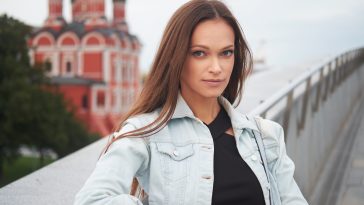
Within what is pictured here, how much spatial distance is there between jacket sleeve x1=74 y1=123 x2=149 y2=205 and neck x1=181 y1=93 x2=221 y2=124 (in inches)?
11.1

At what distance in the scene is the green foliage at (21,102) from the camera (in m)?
25.2

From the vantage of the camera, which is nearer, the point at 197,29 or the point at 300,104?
the point at 197,29

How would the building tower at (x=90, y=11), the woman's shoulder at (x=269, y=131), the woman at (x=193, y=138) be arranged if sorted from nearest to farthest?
the woman at (x=193, y=138), the woman's shoulder at (x=269, y=131), the building tower at (x=90, y=11)

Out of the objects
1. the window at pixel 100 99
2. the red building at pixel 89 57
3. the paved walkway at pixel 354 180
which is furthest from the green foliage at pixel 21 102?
the paved walkway at pixel 354 180

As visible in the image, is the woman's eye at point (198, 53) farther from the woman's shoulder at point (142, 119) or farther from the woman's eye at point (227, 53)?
the woman's shoulder at point (142, 119)

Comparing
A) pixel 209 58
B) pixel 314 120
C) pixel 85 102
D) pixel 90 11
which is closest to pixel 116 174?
pixel 209 58

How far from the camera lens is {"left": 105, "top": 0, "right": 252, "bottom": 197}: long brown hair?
5.14 feet

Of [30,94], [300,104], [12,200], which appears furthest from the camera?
[30,94]

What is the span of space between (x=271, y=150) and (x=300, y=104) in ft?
9.27

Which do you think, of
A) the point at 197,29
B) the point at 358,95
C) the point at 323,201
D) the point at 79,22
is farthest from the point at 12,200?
the point at 79,22

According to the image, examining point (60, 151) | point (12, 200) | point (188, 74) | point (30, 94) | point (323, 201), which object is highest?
point (188, 74)

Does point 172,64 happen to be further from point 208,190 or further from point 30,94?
point 30,94

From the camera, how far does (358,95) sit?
1043 centimetres

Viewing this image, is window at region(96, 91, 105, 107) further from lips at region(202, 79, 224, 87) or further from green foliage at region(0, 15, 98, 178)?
lips at region(202, 79, 224, 87)
